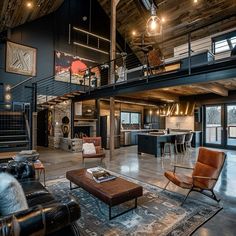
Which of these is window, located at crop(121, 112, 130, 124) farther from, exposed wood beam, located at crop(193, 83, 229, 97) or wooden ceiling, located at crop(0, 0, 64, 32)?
wooden ceiling, located at crop(0, 0, 64, 32)

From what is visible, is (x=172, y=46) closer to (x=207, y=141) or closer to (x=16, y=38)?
(x=207, y=141)

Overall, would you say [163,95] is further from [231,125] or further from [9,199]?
[9,199]

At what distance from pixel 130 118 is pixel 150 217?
915 cm

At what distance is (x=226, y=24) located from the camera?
768 centimetres

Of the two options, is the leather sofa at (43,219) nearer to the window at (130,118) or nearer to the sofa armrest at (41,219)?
the sofa armrest at (41,219)

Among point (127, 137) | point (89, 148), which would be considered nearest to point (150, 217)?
point (89, 148)

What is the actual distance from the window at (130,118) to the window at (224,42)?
5.75 meters

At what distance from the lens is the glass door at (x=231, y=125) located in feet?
28.4

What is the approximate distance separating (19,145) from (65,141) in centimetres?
304

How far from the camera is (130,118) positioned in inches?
462

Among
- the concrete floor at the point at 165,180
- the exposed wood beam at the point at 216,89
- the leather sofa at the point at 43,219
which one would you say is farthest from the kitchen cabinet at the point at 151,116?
the leather sofa at the point at 43,219

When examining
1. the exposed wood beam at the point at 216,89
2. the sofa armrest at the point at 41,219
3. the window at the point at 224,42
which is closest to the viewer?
the sofa armrest at the point at 41,219

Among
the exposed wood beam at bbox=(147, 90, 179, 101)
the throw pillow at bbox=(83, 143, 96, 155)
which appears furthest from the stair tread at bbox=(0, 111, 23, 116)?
the exposed wood beam at bbox=(147, 90, 179, 101)

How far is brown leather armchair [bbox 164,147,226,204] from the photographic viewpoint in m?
3.08
